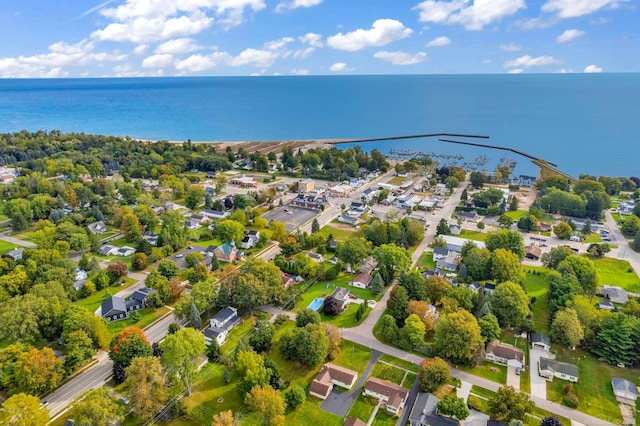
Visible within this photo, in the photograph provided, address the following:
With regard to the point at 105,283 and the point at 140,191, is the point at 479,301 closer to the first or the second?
the point at 105,283

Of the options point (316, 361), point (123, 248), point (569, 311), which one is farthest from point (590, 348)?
point (123, 248)

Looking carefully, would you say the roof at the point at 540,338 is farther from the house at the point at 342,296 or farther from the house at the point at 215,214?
the house at the point at 215,214

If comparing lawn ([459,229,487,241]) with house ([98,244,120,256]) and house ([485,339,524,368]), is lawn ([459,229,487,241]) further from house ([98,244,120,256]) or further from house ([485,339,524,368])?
house ([98,244,120,256])

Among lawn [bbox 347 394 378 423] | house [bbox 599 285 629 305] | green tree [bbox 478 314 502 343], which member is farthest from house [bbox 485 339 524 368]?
house [bbox 599 285 629 305]

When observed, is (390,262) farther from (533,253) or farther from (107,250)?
(107,250)

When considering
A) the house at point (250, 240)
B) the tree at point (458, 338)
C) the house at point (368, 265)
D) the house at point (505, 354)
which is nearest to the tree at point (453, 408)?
the tree at point (458, 338)

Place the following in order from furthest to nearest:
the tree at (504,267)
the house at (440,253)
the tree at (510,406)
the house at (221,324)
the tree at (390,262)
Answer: the house at (440,253) < the tree at (390,262) < the tree at (504,267) < the house at (221,324) < the tree at (510,406)

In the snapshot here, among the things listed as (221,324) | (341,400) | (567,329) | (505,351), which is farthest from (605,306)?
(221,324)
